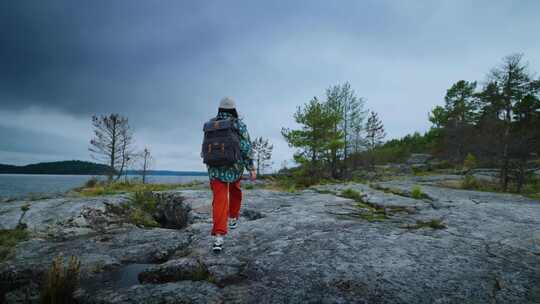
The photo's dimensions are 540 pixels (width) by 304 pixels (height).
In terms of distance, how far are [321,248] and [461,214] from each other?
12.9ft

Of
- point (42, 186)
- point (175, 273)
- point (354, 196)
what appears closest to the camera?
point (175, 273)

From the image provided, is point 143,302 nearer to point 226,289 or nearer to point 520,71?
point 226,289

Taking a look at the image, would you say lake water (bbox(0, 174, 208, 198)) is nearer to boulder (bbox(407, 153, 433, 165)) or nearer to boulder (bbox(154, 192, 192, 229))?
boulder (bbox(154, 192, 192, 229))

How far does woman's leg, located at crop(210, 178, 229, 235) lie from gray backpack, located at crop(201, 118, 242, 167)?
0.33 meters

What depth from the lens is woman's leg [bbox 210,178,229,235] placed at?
11.0 ft

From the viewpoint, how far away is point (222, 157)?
341 centimetres

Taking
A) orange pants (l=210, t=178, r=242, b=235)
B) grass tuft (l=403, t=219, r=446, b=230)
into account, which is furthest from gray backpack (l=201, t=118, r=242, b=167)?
grass tuft (l=403, t=219, r=446, b=230)

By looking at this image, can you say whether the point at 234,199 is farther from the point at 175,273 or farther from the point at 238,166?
→ the point at 175,273

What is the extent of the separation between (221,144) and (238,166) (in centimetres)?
48

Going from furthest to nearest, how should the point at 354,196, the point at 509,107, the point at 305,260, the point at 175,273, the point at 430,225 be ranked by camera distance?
the point at 509,107 < the point at 354,196 < the point at 430,225 < the point at 305,260 < the point at 175,273

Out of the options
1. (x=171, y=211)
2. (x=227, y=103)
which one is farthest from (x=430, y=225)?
(x=171, y=211)

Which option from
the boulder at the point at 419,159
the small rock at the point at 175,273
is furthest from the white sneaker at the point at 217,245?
the boulder at the point at 419,159

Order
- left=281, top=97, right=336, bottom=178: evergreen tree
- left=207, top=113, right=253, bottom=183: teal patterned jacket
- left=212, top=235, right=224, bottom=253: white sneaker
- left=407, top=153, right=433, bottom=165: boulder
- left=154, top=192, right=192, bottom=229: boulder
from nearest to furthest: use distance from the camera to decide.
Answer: left=212, top=235, right=224, bottom=253: white sneaker < left=207, top=113, right=253, bottom=183: teal patterned jacket < left=154, top=192, right=192, bottom=229: boulder < left=281, top=97, right=336, bottom=178: evergreen tree < left=407, top=153, right=433, bottom=165: boulder

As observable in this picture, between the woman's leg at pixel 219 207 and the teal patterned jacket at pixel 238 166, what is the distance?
101 mm
